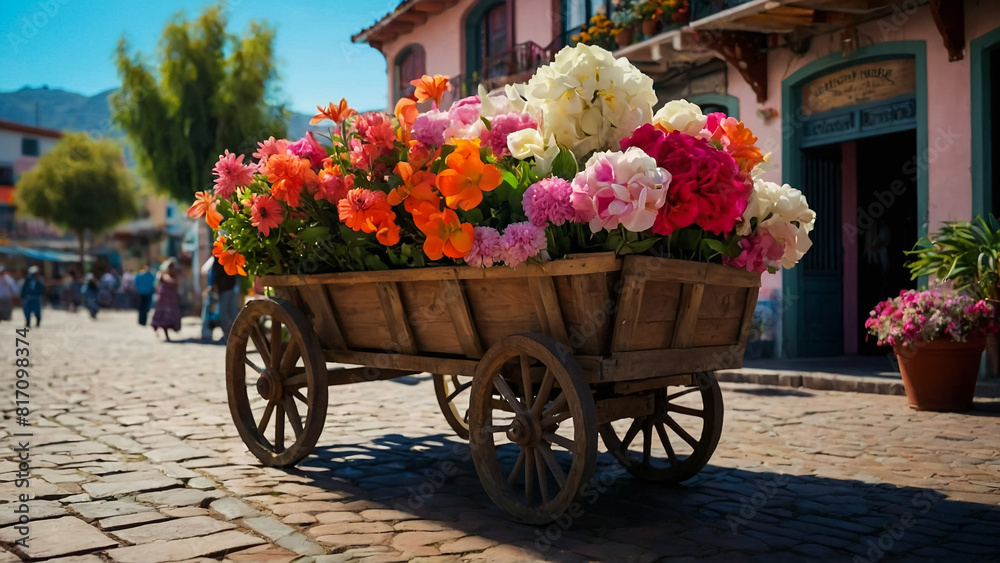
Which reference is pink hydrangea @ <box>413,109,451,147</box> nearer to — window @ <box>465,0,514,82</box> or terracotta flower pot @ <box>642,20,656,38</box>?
terracotta flower pot @ <box>642,20,656,38</box>

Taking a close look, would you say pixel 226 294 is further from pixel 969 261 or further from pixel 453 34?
pixel 969 261

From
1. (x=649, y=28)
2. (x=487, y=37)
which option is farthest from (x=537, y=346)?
(x=487, y=37)

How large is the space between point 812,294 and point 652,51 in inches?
164

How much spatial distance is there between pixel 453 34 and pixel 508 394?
54.2ft

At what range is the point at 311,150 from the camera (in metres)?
4.55

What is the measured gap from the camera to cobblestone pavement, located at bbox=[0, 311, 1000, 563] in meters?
3.34

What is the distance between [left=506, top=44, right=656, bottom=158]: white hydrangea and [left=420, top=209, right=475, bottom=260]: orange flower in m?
0.51

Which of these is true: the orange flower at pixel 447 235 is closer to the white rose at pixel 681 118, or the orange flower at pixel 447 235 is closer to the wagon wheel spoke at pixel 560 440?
the wagon wheel spoke at pixel 560 440

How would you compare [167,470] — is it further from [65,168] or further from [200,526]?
[65,168]

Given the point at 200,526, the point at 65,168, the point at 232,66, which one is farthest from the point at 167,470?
the point at 65,168

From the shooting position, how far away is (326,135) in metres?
4.47

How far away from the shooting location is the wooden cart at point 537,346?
3.44 meters

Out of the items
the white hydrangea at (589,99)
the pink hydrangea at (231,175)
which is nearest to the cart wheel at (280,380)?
the pink hydrangea at (231,175)

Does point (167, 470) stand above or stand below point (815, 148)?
below
